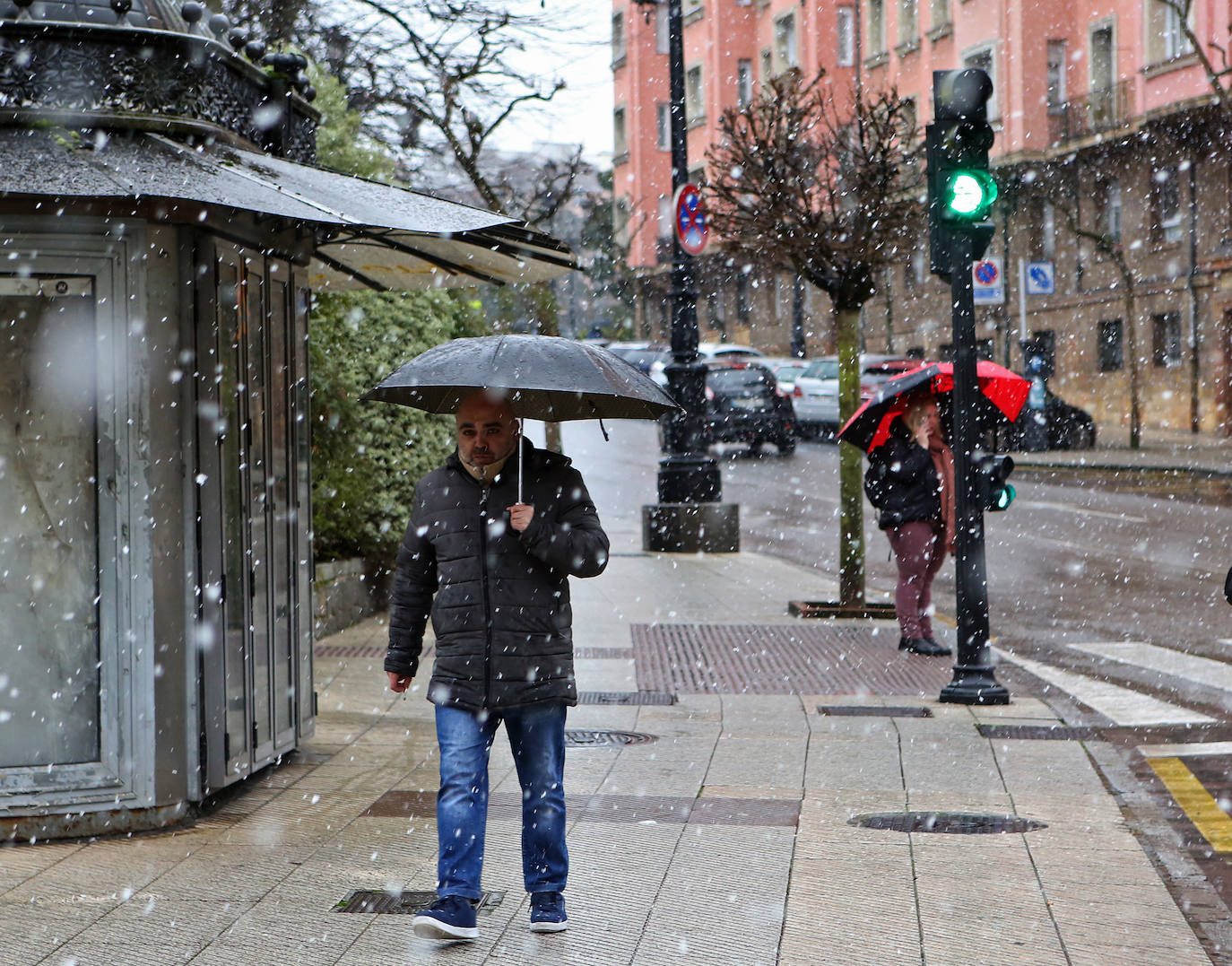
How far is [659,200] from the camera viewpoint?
2566 inches

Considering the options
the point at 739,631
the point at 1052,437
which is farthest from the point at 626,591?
the point at 1052,437

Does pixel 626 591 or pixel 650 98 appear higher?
pixel 650 98

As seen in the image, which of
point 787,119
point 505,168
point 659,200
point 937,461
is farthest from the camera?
point 659,200

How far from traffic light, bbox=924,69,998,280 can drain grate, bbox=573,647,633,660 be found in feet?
11.7

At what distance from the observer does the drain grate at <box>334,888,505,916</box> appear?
5621 millimetres

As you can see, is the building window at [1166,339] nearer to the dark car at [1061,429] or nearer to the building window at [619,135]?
the dark car at [1061,429]

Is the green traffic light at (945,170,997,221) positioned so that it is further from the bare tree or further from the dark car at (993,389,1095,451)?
the dark car at (993,389,1095,451)

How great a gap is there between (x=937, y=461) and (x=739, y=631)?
2085mm

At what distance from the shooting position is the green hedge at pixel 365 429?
1312cm

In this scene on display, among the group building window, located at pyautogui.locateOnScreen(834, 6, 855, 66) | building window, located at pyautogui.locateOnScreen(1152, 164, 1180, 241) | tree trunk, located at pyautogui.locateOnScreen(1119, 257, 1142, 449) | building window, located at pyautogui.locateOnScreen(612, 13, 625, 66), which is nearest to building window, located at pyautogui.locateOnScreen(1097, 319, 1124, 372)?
building window, located at pyautogui.locateOnScreen(1152, 164, 1180, 241)

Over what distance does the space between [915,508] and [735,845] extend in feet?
18.8

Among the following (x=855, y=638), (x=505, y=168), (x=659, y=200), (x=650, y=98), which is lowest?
(x=855, y=638)

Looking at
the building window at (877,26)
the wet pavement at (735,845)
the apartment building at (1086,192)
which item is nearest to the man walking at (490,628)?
the wet pavement at (735,845)

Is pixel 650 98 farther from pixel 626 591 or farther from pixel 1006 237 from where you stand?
pixel 626 591
